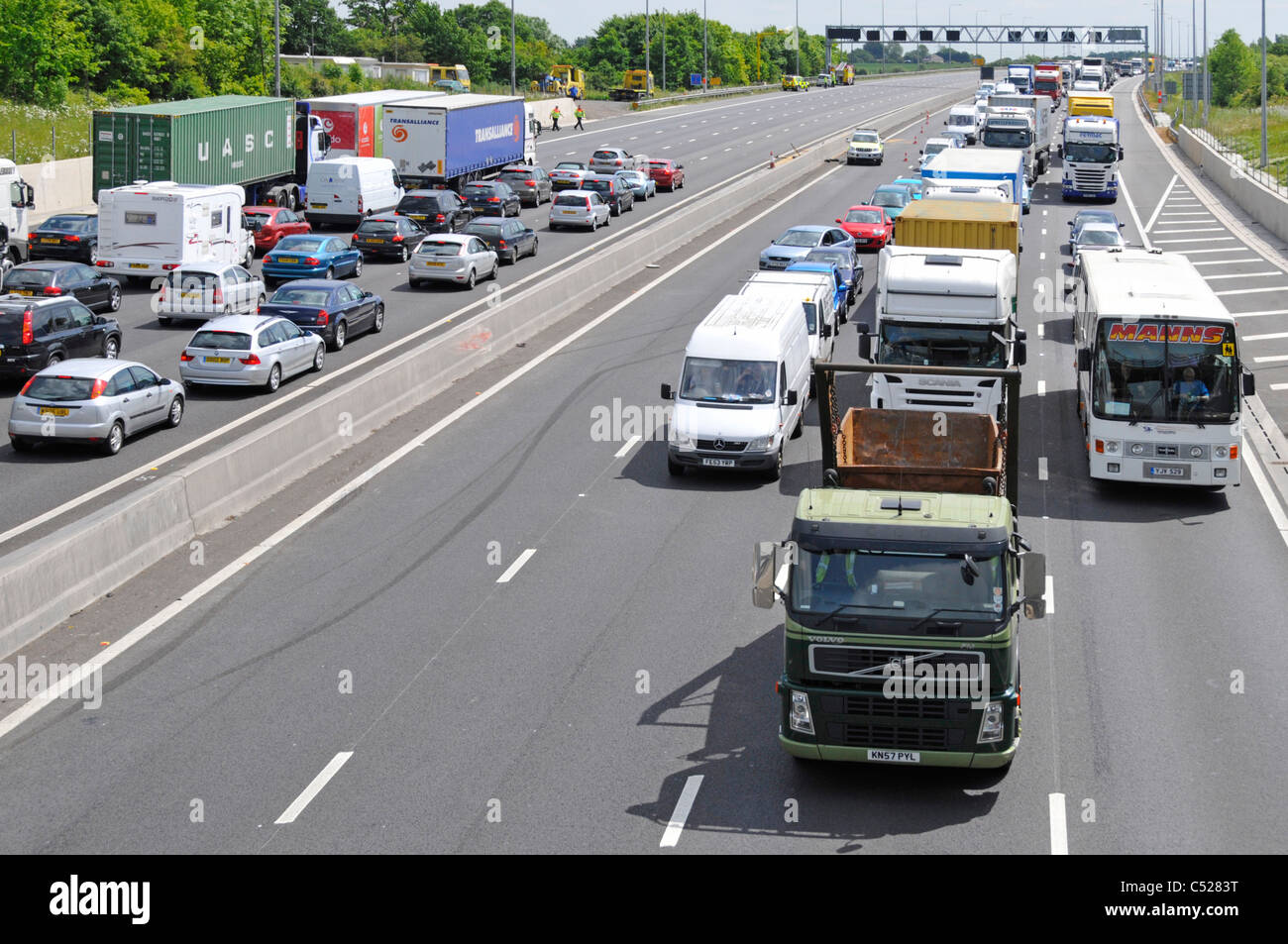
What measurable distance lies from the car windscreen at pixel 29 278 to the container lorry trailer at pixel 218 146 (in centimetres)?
1220

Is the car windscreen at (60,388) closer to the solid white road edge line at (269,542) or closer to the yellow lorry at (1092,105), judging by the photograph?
the solid white road edge line at (269,542)

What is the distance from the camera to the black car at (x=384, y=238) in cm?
4506

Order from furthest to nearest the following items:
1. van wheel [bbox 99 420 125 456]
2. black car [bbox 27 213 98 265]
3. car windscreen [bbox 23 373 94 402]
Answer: black car [bbox 27 213 98 265] → van wheel [bbox 99 420 125 456] → car windscreen [bbox 23 373 94 402]

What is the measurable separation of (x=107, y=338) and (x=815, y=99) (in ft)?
351

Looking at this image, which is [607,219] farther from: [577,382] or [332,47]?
[332,47]

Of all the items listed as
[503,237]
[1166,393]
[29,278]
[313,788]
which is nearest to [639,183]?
[503,237]

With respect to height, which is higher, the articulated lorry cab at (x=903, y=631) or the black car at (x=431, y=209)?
the black car at (x=431, y=209)

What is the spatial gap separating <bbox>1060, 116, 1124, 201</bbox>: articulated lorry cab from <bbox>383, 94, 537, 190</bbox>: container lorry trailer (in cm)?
2181

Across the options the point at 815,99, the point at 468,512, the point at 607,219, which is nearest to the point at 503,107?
the point at 607,219

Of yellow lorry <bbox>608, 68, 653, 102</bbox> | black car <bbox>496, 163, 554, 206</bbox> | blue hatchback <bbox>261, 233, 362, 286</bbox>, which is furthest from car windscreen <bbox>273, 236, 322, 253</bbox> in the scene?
yellow lorry <bbox>608, 68, 653, 102</bbox>

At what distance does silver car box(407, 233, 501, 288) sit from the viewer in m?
40.3

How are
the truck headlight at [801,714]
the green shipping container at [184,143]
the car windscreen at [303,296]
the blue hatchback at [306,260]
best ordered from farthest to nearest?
1. the green shipping container at [184,143]
2. the blue hatchback at [306,260]
3. the car windscreen at [303,296]
4. the truck headlight at [801,714]

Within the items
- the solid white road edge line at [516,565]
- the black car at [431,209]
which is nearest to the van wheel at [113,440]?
the solid white road edge line at [516,565]

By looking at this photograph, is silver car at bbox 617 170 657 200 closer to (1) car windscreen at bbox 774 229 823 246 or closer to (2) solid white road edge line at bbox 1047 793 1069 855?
(1) car windscreen at bbox 774 229 823 246
